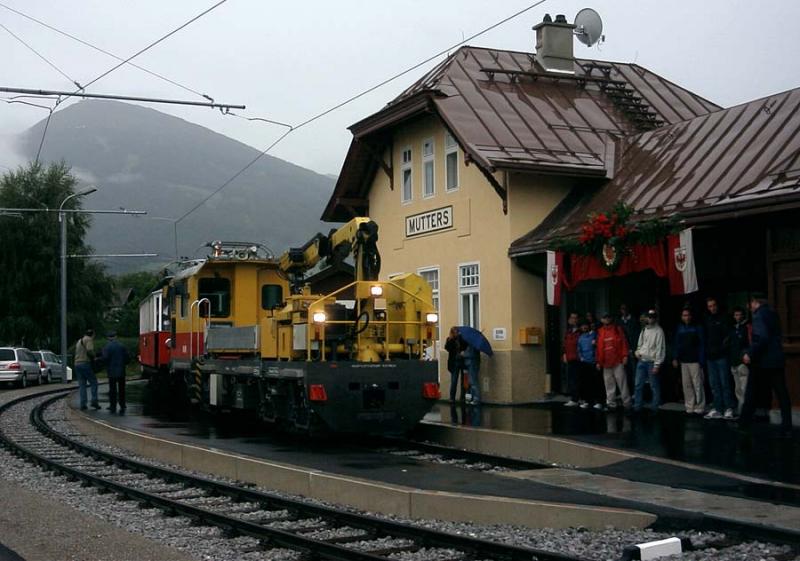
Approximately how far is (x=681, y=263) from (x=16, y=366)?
28304 mm

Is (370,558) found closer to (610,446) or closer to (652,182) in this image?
(610,446)

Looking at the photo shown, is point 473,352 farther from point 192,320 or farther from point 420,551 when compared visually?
point 420,551

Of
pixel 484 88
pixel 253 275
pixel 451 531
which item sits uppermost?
pixel 484 88

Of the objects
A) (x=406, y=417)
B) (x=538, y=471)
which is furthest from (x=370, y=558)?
(x=406, y=417)

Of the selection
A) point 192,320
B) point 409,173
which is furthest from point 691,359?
point 409,173

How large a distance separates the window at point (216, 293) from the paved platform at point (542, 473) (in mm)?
3154

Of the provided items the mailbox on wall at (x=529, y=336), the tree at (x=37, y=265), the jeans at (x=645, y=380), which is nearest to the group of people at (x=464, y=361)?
the mailbox on wall at (x=529, y=336)

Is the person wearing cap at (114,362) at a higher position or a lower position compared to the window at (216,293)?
lower

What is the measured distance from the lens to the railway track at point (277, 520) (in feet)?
27.8

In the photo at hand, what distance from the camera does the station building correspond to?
59.1ft

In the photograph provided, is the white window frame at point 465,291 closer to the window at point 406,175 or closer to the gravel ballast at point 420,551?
the window at point 406,175

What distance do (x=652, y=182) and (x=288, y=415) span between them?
28.1ft

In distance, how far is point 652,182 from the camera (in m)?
20.3

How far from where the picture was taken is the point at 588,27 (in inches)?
1078
